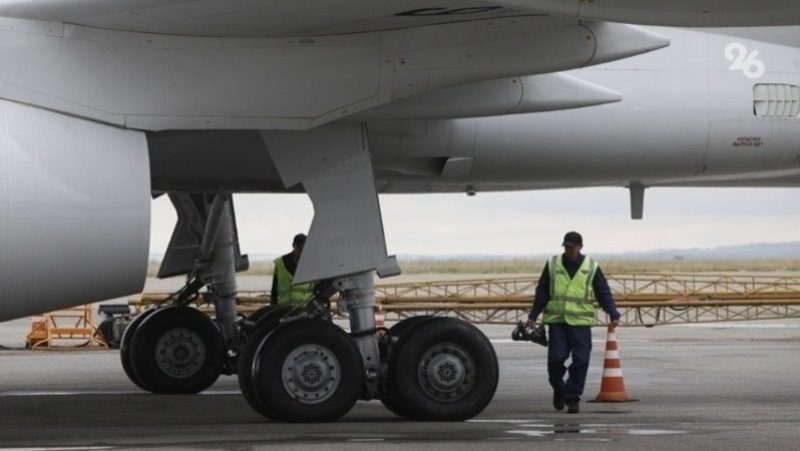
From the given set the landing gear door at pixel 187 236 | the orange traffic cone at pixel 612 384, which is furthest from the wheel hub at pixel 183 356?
the orange traffic cone at pixel 612 384

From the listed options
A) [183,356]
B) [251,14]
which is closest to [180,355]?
[183,356]

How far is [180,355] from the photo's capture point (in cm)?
1664

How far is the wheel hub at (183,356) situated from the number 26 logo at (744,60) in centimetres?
590

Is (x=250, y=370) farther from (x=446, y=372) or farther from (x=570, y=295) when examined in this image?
(x=570, y=295)

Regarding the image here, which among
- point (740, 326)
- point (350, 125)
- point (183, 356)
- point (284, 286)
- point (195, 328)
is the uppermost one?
point (350, 125)

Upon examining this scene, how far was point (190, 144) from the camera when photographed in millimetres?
14031

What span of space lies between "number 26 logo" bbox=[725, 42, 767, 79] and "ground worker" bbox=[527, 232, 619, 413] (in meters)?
2.17

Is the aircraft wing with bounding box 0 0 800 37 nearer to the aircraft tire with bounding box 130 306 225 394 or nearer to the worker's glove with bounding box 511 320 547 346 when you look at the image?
the worker's glove with bounding box 511 320 547 346

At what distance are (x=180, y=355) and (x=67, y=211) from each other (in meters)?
5.03

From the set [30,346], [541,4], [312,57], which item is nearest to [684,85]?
[312,57]

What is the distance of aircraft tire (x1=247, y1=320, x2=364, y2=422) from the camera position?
13.0 meters

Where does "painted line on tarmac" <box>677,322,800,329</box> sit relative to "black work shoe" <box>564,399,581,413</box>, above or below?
above

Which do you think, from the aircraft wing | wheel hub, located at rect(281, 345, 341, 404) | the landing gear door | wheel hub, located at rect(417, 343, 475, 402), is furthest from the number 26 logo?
the landing gear door

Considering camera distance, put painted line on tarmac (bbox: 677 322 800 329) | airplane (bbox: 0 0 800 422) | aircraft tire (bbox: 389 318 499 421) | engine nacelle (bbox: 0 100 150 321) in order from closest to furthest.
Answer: engine nacelle (bbox: 0 100 150 321) → airplane (bbox: 0 0 800 422) → aircraft tire (bbox: 389 318 499 421) → painted line on tarmac (bbox: 677 322 800 329)
